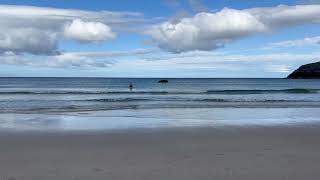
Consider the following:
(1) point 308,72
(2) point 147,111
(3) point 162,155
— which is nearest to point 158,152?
(3) point 162,155

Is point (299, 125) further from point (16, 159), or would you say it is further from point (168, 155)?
point (16, 159)

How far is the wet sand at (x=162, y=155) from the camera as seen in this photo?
25.7 feet

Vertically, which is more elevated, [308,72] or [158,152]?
[308,72]

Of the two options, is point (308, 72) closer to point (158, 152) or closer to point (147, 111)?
point (147, 111)

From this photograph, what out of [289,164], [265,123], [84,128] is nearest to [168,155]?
[289,164]

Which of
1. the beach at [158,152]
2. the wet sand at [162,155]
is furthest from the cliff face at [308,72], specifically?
the wet sand at [162,155]

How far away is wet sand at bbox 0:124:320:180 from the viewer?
784 centimetres

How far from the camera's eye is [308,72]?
178 meters

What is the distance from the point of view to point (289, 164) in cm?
868

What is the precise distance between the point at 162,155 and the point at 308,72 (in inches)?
7062

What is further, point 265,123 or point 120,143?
point 265,123

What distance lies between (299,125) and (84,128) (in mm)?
7913

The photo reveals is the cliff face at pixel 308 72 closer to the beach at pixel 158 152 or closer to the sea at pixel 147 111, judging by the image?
the sea at pixel 147 111

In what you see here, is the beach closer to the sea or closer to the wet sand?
the wet sand
